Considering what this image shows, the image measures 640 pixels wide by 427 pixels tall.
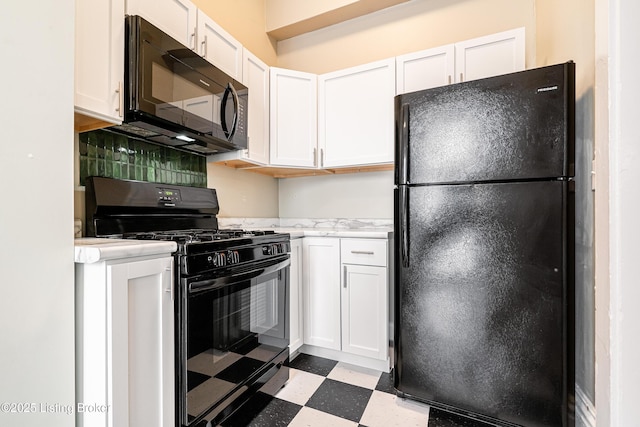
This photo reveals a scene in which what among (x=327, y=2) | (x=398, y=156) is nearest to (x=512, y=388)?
(x=398, y=156)

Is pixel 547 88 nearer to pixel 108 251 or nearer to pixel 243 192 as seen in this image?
pixel 108 251

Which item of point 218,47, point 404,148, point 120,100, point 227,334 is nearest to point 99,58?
point 120,100

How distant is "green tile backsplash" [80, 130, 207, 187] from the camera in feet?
4.78

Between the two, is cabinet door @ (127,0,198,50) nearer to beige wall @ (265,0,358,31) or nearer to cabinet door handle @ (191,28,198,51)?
cabinet door handle @ (191,28,198,51)

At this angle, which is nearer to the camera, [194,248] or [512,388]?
[194,248]

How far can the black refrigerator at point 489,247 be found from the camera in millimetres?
1302

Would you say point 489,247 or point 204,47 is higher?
point 204,47

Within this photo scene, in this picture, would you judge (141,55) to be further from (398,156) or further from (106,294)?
(398,156)

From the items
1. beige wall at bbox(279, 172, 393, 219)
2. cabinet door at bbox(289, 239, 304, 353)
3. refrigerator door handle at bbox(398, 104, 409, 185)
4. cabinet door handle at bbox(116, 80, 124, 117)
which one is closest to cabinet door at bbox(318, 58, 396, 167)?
Answer: beige wall at bbox(279, 172, 393, 219)

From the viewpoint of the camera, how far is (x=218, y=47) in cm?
186

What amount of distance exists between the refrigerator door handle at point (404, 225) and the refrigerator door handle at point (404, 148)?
2.1 inches

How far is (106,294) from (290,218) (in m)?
2.03

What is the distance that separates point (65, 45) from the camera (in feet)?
3.14

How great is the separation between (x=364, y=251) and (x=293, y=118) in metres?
1.22
